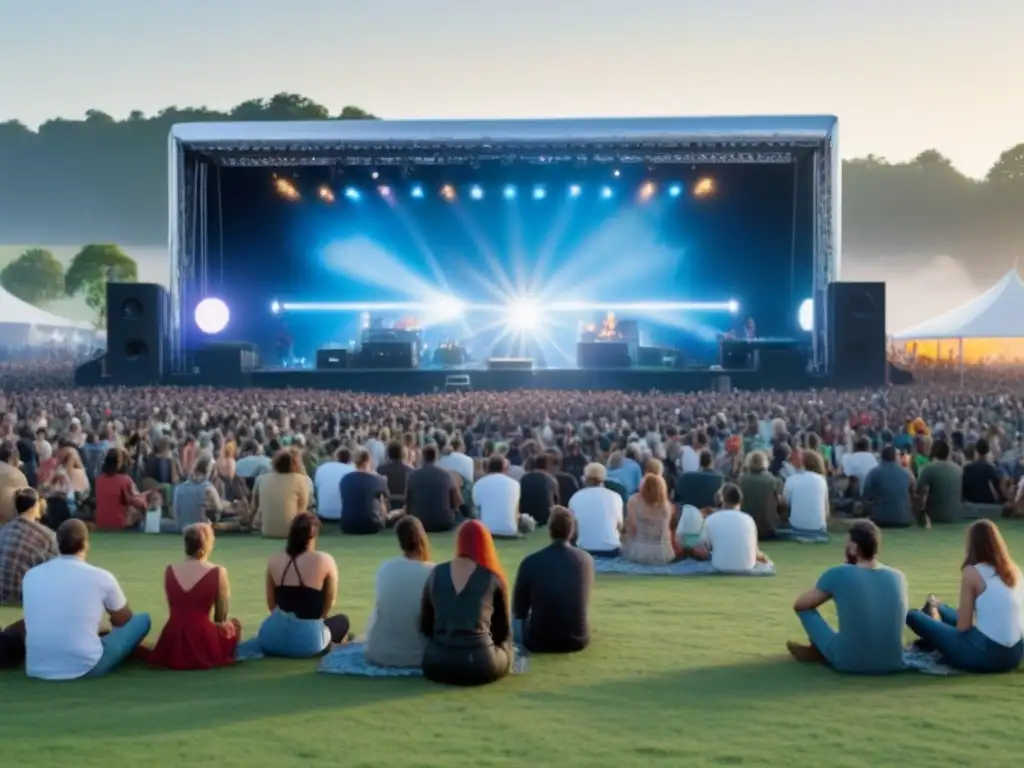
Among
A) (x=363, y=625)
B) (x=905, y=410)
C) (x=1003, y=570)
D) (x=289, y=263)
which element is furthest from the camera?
(x=289, y=263)

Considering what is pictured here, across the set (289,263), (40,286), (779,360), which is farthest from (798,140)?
(40,286)

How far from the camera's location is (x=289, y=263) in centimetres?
2845

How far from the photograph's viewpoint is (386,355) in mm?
25562

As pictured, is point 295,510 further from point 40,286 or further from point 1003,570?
point 40,286

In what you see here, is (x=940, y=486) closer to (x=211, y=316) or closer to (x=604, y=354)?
(x=604, y=354)

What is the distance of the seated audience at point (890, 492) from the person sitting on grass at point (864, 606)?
17.7 feet

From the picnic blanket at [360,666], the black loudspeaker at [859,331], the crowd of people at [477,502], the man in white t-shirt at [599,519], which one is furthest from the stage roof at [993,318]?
the picnic blanket at [360,666]

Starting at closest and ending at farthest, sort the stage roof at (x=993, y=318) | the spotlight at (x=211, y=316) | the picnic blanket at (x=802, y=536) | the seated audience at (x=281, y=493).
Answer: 1. the seated audience at (x=281, y=493)
2. the picnic blanket at (x=802, y=536)
3. the spotlight at (x=211, y=316)
4. the stage roof at (x=993, y=318)

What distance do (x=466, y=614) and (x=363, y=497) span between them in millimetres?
5403

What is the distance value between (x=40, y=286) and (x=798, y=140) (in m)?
55.7

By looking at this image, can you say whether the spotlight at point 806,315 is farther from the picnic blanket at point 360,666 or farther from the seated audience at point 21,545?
the picnic blanket at point 360,666

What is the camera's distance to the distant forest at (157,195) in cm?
6500

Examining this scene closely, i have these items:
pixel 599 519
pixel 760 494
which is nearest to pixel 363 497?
pixel 599 519

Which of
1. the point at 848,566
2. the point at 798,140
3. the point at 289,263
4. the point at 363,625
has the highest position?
the point at 798,140
